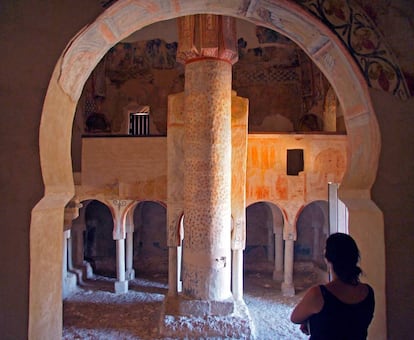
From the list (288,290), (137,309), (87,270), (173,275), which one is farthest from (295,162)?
(87,270)

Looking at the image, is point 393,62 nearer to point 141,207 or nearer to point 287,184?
point 287,184

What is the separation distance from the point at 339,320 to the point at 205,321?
5.78 metres

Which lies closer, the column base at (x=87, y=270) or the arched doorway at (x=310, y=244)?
the column base at (x=87, y=270)

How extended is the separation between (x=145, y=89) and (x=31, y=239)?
14.4 meters

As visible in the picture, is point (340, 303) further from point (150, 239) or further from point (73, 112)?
point (150, 239)

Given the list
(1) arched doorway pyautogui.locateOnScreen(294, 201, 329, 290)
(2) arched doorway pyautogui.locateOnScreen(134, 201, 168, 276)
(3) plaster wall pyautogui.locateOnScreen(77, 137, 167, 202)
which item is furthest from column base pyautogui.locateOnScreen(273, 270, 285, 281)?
(3) plaster wall pyautogui.locateOnScreen(77, 137, 167, 202)

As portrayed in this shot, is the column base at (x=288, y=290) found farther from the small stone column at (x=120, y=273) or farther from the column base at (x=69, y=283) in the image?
the column base at (x=69, y=283)

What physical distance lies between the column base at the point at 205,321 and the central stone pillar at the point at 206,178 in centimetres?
2

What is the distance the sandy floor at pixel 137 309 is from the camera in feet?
27.9

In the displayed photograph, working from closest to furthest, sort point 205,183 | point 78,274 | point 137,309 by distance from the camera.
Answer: point 205,183, point 137,309, point 78,274

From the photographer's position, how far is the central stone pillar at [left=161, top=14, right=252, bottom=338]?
300 inches

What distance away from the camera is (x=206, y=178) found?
25.4ft

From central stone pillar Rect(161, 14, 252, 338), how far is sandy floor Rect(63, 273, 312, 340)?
1.26 meters

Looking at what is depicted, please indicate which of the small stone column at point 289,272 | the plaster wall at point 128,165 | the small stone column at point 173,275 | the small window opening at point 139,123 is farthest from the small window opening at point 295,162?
the small window opening at point 139,123
